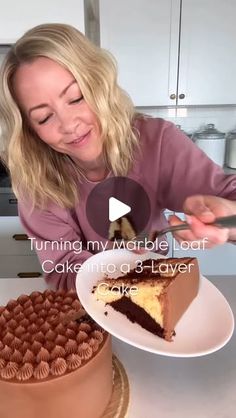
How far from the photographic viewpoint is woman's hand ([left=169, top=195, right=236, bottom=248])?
0.51 metres

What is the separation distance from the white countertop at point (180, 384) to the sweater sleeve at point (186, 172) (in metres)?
0.32

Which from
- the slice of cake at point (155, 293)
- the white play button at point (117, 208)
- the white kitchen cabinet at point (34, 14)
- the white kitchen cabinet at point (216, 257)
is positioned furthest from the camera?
the white kitchen cabinet at point (216, 257)

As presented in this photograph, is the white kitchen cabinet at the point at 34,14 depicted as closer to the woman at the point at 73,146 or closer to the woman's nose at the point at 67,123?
the woman at the point at 73,146

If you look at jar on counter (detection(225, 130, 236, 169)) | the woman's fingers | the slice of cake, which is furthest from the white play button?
jar on counter (detection(225, 130, 236, 169))

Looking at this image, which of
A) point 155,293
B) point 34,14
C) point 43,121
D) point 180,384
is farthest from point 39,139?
point 34,14

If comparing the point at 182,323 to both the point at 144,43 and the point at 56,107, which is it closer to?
the point at 56,107

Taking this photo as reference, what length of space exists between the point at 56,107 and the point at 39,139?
19 cm

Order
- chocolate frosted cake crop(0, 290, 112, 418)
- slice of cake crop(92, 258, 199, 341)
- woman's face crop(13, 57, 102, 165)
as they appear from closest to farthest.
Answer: chocolate frosted cake crop(0, 290, 112, 418), slice of cake crop(92, 258, 199, 341), woman's face crop(13, 57, 102, 165)

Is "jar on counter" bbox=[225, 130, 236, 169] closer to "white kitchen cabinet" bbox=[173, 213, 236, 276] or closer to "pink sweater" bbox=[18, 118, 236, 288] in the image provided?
"white kitchen cabinet" bbox=[173, 213, 236, 276]

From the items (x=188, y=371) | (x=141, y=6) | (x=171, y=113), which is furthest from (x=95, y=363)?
(x=171, y=113)

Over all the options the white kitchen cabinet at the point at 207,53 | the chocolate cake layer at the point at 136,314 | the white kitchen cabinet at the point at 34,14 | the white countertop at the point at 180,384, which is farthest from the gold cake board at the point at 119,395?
the white kitchen cabinet at the point at 207,53

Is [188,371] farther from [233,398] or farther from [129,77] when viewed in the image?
[129,77]

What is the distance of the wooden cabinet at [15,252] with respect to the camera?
1.82m

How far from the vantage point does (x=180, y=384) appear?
1.94 feet
